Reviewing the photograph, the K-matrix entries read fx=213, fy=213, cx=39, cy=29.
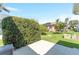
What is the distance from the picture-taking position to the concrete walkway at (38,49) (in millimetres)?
6609

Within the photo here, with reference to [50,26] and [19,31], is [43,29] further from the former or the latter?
[19,31]

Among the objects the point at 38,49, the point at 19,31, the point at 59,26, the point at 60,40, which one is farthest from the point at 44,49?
the point at 19,31

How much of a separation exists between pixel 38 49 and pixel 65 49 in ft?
2.75

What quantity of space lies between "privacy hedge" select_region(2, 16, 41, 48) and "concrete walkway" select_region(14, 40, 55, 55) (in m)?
0.16

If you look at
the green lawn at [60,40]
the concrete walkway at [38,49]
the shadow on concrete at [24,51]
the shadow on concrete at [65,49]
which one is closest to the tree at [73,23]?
the green lawn at [60,40]

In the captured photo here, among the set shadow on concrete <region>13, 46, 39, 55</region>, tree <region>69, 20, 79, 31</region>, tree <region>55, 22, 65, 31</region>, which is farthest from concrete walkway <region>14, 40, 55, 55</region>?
tree <region>69, 20, 79, 31</region>

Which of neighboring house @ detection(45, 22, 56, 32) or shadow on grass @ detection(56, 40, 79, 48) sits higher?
neighboring house @ detection(45, 22, 56, 32)

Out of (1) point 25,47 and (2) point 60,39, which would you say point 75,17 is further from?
(1) point 25,47

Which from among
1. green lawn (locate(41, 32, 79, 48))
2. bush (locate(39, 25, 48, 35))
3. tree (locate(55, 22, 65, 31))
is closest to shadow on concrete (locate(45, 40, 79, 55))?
green lawn (locate(41, 32, 79, 48))

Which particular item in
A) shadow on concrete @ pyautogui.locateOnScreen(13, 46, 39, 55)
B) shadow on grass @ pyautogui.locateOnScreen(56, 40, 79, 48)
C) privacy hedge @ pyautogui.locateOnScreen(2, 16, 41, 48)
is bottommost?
shadow on concrete @ pyautogui.locateOnScreen(13, 46, 39, 55)

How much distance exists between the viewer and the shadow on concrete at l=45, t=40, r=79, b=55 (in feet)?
21.4

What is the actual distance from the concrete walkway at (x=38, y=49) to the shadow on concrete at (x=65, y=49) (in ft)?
0.44

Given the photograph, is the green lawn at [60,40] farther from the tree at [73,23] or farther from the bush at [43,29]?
the tree at [73,23]

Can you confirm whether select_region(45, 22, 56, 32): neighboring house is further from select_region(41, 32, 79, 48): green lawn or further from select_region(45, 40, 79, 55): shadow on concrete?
select_region(45, 40, 79, 55): shadow on concrete
